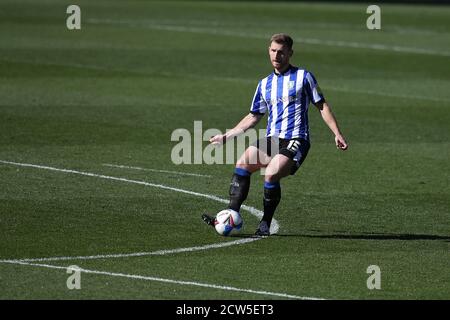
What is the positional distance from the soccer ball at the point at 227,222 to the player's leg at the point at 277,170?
0.32 meters

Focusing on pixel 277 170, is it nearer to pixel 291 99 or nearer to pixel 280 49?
pixel 291 99

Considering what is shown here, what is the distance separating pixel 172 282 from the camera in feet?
33.3

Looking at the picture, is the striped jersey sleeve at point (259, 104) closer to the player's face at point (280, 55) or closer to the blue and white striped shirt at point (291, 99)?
the blue and white striped shirt at point (291, 99)

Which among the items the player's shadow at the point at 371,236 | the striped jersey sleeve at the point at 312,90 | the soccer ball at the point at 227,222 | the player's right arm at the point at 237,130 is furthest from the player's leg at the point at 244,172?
the striped jersey sleeve at the point at 312,90

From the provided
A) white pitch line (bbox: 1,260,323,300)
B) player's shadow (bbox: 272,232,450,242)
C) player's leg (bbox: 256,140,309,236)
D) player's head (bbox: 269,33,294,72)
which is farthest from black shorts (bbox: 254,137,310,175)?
white pitch line (bbox: 1,260,323,300)

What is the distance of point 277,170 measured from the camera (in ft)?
39.6

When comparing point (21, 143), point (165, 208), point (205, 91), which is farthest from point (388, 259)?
point (205, 91)

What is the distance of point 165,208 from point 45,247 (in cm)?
237

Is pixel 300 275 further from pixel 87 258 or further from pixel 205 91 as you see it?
pixel 205 91

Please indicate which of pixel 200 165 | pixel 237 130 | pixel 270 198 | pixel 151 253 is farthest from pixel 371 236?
pixel 200 165

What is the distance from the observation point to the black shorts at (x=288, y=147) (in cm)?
1215

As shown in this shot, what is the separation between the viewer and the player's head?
12.0 m

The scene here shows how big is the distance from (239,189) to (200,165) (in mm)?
4077

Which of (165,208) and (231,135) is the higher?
(231,135)
